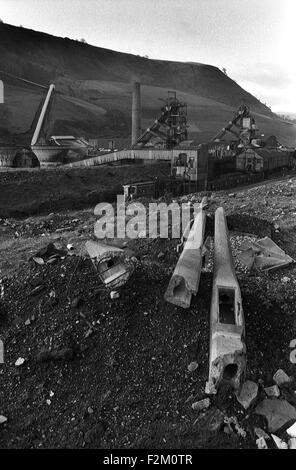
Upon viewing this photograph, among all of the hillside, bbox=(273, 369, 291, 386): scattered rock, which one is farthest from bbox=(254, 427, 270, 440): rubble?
the hillside

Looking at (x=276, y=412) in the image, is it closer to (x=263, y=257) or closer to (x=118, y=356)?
(x=118, y=356)

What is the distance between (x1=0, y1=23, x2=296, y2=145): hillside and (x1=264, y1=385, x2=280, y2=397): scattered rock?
42.4 metres

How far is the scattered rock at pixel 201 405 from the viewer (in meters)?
4.57

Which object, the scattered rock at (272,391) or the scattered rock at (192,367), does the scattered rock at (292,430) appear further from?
the scattered rock at (192,367)

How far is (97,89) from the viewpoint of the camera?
75.2 meters

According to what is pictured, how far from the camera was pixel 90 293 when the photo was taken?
5863 mm

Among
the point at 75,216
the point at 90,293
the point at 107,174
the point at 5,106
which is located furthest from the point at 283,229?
the point at 5,106

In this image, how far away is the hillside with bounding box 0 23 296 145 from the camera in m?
53.4

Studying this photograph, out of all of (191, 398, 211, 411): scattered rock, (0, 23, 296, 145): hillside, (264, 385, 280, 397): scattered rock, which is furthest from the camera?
(0, 23, 296, 145): hillside

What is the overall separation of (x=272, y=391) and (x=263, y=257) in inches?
123

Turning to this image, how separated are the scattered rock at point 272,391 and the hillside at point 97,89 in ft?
139

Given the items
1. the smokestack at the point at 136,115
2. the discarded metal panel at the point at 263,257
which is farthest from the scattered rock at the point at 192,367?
the smokestack at the point at 136,115

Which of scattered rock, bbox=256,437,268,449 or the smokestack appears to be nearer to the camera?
scattered rock, bbox=256,437,268,449

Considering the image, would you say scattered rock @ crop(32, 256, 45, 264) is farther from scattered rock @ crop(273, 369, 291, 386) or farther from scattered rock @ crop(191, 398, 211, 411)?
scattered rock @ crop(273, 369, 291, 386)
